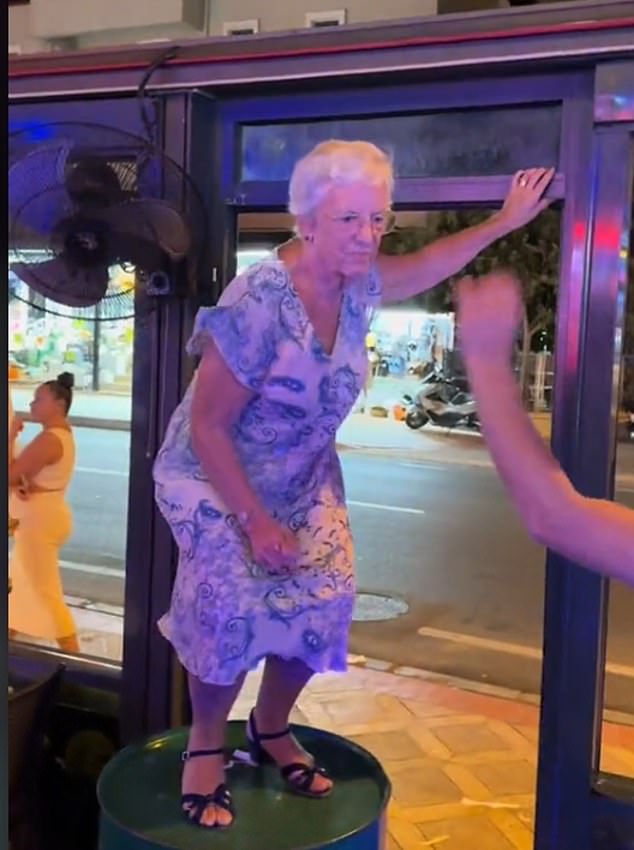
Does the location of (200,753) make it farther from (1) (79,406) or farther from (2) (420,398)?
(1) (79,406)

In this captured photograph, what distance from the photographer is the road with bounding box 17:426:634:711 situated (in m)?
3.53

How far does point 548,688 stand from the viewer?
2.10 metres

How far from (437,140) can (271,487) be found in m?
0.79

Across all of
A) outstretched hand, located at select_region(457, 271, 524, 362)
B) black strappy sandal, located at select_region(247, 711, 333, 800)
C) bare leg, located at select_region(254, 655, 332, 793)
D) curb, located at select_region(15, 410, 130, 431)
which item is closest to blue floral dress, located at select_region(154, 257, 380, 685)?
bare leg, located at select_region(254, 655, 332, 793)

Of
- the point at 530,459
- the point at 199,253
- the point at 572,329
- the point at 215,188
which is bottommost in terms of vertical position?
the point at 530,459

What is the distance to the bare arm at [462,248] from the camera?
198 cm

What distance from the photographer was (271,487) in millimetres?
1857

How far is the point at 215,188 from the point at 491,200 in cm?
62

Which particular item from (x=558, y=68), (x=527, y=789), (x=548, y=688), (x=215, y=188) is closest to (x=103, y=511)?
(x=527, y=789)

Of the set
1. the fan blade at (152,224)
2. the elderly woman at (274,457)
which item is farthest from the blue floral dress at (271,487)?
the fan blade at (152,224)

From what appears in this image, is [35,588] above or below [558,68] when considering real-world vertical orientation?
below

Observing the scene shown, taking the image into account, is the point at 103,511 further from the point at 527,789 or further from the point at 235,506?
the point at 235,506

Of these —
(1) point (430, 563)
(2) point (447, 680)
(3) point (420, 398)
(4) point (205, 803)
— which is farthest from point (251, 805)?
(1) point (430, 563)

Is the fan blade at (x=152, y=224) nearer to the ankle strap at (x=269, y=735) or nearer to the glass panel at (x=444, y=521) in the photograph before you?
the glass panel at (x=444, y=521)
